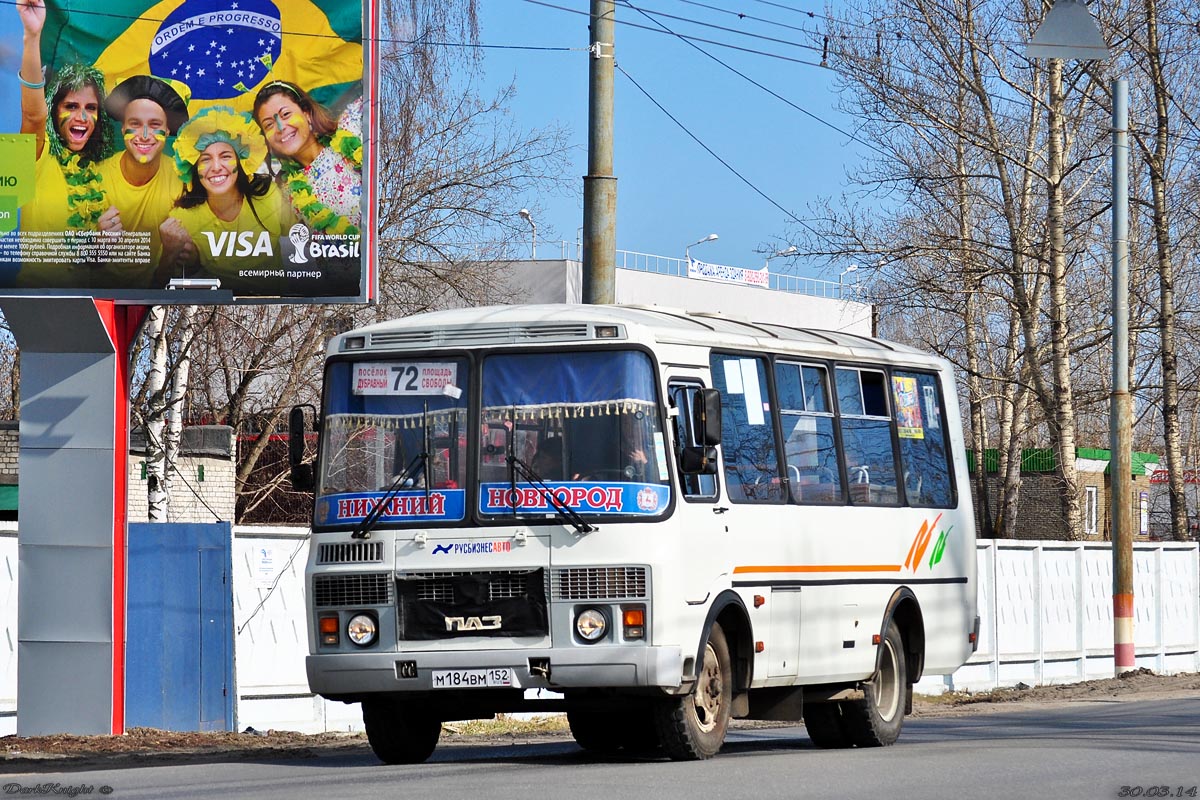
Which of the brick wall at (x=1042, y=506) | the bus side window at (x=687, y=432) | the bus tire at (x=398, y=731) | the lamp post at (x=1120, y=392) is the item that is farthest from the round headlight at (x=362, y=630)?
the brick wall at (x=1042, y=506)

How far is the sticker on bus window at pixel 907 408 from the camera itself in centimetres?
1472

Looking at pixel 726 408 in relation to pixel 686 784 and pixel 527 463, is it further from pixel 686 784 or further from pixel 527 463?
pixel 686 784

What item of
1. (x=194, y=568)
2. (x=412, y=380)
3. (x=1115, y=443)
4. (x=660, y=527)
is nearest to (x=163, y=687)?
(x=194, y=568)

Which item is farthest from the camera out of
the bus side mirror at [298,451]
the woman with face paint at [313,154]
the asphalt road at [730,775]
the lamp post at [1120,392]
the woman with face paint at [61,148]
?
the lamp post at [1120,392]

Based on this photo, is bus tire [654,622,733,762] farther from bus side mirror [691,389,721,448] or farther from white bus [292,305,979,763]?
bus side mirror [691,389,721,448]

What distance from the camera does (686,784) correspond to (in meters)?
9.92

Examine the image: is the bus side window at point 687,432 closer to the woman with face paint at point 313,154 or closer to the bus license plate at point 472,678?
the bus license plate at point 472,678

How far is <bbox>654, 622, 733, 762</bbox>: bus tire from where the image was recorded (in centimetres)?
1145

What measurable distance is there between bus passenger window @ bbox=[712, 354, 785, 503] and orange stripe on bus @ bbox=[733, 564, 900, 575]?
45cm

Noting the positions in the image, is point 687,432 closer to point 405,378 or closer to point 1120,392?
point 405,378

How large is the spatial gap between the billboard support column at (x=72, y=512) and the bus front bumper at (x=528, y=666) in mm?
4438

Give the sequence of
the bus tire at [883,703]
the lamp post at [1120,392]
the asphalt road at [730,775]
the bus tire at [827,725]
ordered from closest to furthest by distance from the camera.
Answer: the asphalt road at [730,775] < the bus tire at [883,703] < the bus tire at [827,725] < the lamp post at [1120,392]

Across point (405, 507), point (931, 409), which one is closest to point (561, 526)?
point (405, 507)

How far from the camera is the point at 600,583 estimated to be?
436 inches
